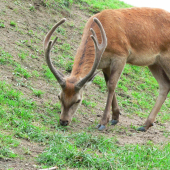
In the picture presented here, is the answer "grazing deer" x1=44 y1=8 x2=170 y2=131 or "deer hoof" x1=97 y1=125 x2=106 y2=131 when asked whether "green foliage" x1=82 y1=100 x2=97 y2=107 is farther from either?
"deer hoof" x1=97 y1=125 x2=106 y2=131

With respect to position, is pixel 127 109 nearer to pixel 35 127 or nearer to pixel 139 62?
pixel 139 62

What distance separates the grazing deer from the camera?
6.05 metres

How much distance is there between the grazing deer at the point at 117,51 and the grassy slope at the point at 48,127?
68 centimetres

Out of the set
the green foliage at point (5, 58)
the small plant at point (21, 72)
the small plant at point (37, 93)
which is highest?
the green foliage at point (5, 58)

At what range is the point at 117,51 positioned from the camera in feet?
22.5

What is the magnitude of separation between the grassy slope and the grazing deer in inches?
26.9

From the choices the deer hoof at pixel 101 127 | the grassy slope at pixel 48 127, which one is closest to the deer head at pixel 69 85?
the grassy slope at pixel 48 127

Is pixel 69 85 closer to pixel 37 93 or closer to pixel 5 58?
pixel 37 93

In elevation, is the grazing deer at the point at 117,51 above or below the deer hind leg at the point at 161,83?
above

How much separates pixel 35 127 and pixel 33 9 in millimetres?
6153

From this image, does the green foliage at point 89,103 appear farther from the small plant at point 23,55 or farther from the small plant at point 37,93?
the small plant at point 23,55

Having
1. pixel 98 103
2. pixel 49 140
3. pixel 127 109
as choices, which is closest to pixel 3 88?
pixel 49 140

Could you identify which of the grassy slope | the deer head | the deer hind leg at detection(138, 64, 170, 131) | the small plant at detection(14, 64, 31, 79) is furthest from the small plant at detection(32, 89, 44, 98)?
the deer hind leg at detection(138, 64, 170, 131)

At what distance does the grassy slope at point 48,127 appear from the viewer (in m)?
4.49
